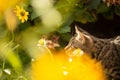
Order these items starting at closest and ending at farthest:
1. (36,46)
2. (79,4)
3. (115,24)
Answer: (36,46) → (79,4) → (115,24)

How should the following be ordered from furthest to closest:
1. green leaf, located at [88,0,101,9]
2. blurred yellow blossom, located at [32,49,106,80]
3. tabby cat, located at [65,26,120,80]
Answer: green leaf, located at [88,0,101,9]
tabby cat, located at [65,26,120,80]
blurred yellow blossom, located at [32,49,106,80]

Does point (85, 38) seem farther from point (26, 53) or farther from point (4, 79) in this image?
point (4, 79)

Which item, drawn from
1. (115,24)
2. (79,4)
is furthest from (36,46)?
(115,24)

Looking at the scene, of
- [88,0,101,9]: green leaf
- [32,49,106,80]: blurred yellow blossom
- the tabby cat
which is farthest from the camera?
[88,0,101,9]: green leaf

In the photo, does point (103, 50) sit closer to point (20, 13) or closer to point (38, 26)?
point (38, 26)

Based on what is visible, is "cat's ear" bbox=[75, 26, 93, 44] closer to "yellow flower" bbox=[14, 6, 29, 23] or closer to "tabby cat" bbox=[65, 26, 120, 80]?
"tabby cat" bbox=[65, 26, 120, 80]

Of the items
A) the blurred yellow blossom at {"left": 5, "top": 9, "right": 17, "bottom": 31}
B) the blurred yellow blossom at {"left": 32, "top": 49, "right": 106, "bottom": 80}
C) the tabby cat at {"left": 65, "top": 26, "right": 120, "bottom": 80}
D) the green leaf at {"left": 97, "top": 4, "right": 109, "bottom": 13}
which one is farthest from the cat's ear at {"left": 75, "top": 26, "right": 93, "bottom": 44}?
the blurred yellow blossom at {"left": 5, "top": 9, "right": 17, "bottom": 31}
